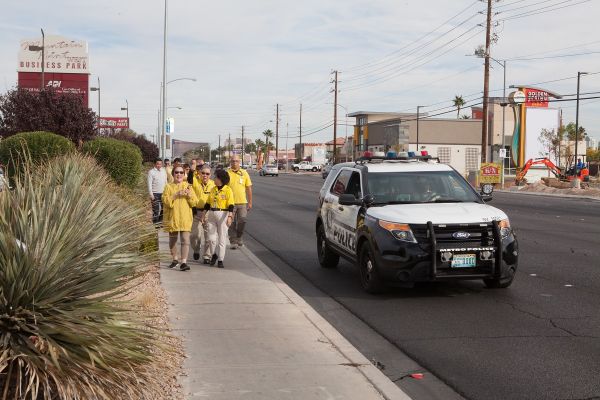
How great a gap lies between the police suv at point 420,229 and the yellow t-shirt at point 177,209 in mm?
2280

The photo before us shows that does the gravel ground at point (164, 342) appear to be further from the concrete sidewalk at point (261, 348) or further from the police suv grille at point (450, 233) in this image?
the police suv grille at point (450, 233)

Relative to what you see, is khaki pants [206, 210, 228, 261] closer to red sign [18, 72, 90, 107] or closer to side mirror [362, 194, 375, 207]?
side mirror [362, 194, 375, 207]

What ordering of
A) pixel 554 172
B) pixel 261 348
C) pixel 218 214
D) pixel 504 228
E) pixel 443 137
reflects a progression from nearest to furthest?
1. pixel 261 348
2. pixel 504 228
3. pixel 218 214
4. pixel 554 172
5. pixel 443 137

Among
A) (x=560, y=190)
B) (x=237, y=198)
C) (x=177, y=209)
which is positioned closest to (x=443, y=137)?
(x=560, y=190)

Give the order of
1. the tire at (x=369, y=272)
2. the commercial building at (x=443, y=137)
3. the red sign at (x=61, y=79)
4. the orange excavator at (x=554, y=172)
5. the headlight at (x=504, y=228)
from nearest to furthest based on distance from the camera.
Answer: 1. the headlight at (x=504, y=228)
2. the tire at (x=369, y=272)
3. the orange excavator at (x=554, y=172)
4. the red sign at (x=61, y=79)
5. the commercial building at (x=443, y=137)

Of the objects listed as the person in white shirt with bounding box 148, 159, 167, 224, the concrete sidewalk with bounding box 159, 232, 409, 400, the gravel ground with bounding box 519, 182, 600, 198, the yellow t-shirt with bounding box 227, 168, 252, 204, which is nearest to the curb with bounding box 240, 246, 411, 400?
the concrete sidewalk with bounding box 159, 232, 409, 400

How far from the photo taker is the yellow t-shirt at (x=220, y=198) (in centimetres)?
1153

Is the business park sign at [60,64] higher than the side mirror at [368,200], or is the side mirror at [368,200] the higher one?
the business park sign at [60,64]

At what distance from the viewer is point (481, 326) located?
768 centimetres

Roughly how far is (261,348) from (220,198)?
211 inches

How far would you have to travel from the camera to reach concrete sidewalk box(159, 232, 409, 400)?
5297mm

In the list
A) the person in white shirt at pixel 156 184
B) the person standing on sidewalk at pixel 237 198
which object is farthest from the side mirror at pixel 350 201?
the person in white shirt at pixel 156 184

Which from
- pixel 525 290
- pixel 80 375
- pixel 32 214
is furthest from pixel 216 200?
pixel 80 375

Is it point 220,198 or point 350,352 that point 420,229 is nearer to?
point 350,352
